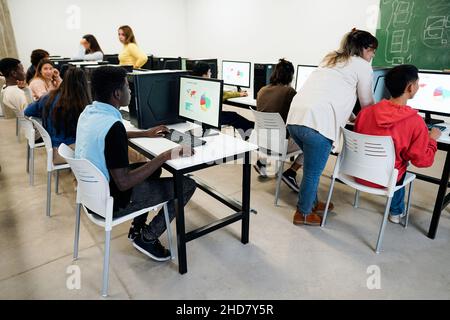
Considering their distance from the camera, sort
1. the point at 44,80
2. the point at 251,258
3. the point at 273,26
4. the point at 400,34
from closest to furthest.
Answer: the point at 251,258 → the point at 44,80 → the point at 400,34 → the point at 273,26

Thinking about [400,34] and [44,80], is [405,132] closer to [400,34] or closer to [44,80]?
[400,34]

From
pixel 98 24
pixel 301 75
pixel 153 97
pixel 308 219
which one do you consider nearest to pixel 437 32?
pixel 301 75

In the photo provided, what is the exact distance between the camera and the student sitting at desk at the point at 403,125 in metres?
1.85

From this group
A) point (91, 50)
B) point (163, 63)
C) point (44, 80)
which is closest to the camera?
point (44, 80)

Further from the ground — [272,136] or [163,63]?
[163,63]

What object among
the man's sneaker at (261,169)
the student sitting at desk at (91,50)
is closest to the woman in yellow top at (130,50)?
the student sitting at desk at (91,50)

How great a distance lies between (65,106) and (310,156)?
1.78 meters

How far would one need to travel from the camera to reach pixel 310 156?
2.16 metres

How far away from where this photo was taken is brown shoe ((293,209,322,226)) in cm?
232

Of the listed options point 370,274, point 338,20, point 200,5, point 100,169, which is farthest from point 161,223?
point 200,5

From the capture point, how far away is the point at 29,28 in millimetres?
5684

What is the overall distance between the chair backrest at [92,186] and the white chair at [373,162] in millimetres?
1423
